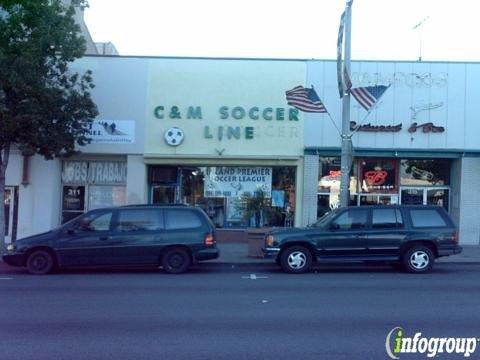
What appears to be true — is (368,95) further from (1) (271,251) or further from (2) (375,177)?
(1) (271,251)

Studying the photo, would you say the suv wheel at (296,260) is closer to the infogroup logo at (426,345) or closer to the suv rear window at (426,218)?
the suv rear window at (426,218)

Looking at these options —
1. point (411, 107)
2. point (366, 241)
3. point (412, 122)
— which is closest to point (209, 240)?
point (366, 241)

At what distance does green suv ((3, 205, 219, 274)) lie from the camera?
51.8 ft

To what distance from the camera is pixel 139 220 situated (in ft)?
52.9

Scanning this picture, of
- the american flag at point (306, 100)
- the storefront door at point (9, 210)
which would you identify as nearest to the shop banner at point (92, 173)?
the storefront door at point (9, 210)

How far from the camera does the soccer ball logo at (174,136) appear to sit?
22.5 metres

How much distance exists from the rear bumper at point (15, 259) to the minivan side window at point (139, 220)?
2309 mm

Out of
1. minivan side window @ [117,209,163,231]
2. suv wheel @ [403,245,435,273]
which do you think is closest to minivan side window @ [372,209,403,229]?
suv wheel @ [403,245,435,273]

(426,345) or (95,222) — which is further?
(95,222)

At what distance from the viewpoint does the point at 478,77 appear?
73.7 feet

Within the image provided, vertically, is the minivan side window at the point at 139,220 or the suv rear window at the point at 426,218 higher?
the suv rear window at the point at 426,218

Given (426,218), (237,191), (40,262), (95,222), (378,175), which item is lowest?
(40,262)

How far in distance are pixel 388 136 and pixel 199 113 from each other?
622 centimetres

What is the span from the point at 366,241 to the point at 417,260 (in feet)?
4.14
